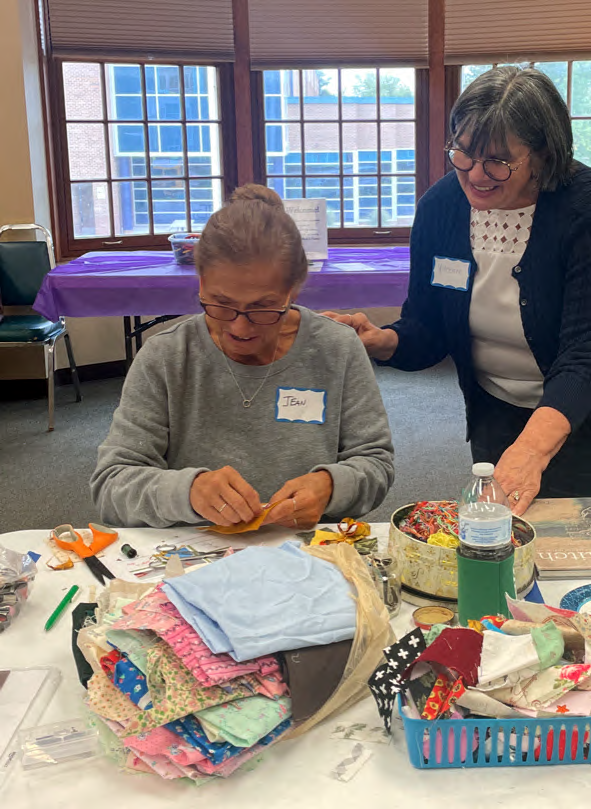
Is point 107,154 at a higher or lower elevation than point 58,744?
higher

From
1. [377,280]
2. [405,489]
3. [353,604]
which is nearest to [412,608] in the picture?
[353,604]

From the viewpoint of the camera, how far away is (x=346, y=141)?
615 cm

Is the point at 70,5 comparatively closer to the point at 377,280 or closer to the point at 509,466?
the point at 377,280

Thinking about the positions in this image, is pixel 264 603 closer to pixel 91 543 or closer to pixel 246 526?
pixel 246 526

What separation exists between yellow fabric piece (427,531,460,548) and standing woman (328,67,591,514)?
258mm

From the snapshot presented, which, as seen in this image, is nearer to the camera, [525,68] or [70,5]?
[525,68]

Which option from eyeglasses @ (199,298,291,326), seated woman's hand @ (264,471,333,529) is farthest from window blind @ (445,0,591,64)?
seated woman's hand @ (264,471,333,529)

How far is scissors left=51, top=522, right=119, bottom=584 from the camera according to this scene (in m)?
1.33

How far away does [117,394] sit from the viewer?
5.41 m

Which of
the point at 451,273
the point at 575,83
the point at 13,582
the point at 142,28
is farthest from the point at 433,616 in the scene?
the point at 575,83

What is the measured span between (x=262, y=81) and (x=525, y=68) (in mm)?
4602

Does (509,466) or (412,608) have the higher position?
(509,466)

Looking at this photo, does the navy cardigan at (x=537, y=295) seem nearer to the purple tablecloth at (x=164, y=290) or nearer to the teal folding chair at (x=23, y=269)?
the purple tablecloth at (x=164, y=290)

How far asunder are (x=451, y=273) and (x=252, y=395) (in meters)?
0.57
